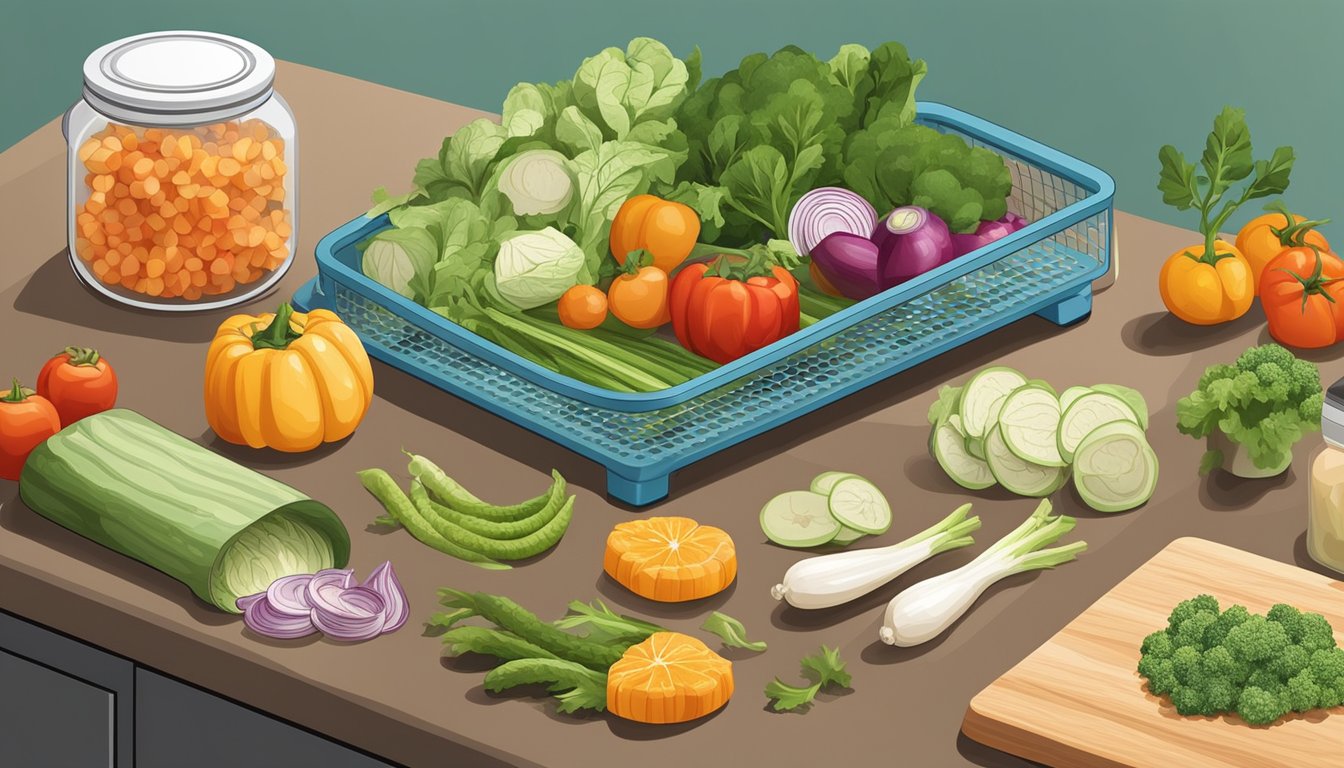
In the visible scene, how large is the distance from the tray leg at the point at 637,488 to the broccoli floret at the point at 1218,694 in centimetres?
72

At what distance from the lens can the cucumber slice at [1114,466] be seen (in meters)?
2.53

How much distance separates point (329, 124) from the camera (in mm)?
3568

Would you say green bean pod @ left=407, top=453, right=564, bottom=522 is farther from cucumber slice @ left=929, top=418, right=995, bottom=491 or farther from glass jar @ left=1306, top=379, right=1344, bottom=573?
glass jar @ left=1306, top=379, right=1344, bottom=573

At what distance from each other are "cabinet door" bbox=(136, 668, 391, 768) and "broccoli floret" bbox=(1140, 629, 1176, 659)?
2.68 ft

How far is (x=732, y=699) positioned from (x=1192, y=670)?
47 centimetres

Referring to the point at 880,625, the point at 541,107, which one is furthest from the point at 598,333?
the point at 880,625

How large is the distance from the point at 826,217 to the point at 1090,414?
1.85 ft

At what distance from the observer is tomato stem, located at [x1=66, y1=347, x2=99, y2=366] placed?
8.63 feet

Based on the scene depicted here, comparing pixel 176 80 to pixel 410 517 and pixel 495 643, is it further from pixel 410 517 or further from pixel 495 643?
pixel 495 643

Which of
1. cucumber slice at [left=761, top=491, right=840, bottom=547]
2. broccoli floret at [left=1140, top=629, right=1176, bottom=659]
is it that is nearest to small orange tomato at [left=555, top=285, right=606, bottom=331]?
cucumber slice at [left=761, top=491, right=840, bottom=547]

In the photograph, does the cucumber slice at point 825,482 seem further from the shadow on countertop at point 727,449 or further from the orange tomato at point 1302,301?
the orange tomato at point 1302,301

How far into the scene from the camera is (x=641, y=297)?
2785 mm

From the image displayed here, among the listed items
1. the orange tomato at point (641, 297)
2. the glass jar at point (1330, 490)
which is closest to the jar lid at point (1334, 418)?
the glass jar at point (1330, 490)

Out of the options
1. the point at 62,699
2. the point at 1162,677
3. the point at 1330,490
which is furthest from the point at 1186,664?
the point at 62,699
